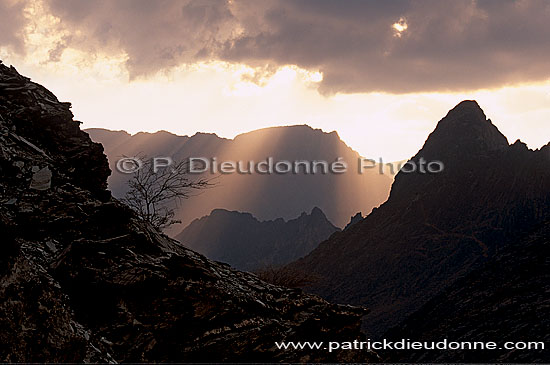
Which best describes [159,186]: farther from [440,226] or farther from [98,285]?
[440,226]

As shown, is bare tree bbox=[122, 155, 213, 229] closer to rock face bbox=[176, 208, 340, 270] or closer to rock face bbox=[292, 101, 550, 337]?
rock face bbox=[292, 101, 550, 337]

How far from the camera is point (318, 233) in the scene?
135m

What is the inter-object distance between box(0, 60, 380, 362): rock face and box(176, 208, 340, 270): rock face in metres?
116

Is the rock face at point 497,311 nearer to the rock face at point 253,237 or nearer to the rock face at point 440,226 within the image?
the rock face at point 440,226

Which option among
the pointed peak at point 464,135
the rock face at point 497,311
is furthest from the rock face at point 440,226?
the rock face at point 497,311

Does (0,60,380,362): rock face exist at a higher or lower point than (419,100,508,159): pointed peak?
lower

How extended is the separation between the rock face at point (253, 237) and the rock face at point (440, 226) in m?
63.0

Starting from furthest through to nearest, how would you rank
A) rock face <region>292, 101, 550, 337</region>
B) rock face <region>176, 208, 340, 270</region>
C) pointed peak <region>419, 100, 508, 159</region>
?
rock face <region>176, 208, 340, 270</region>
pointed peak <region>419, 100, 508, 159</region>
rock face <region>292, 101, 550, 337</region>

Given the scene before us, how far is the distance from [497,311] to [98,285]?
86.6 ft

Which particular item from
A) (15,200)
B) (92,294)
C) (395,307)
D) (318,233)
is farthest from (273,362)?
(318,233)

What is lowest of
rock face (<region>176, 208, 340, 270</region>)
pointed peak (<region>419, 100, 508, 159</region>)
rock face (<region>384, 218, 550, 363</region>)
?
rock face (<region>176, 208, 340, 270</region>)

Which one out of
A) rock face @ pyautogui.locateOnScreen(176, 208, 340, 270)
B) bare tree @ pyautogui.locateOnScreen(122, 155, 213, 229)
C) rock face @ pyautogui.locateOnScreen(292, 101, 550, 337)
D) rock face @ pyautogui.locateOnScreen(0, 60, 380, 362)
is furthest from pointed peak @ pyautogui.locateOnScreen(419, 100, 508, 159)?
rock face @ pyautogui.locateOnScreen(0, 60, 380, 362)

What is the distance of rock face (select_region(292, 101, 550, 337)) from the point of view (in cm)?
5219

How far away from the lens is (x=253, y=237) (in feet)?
486
